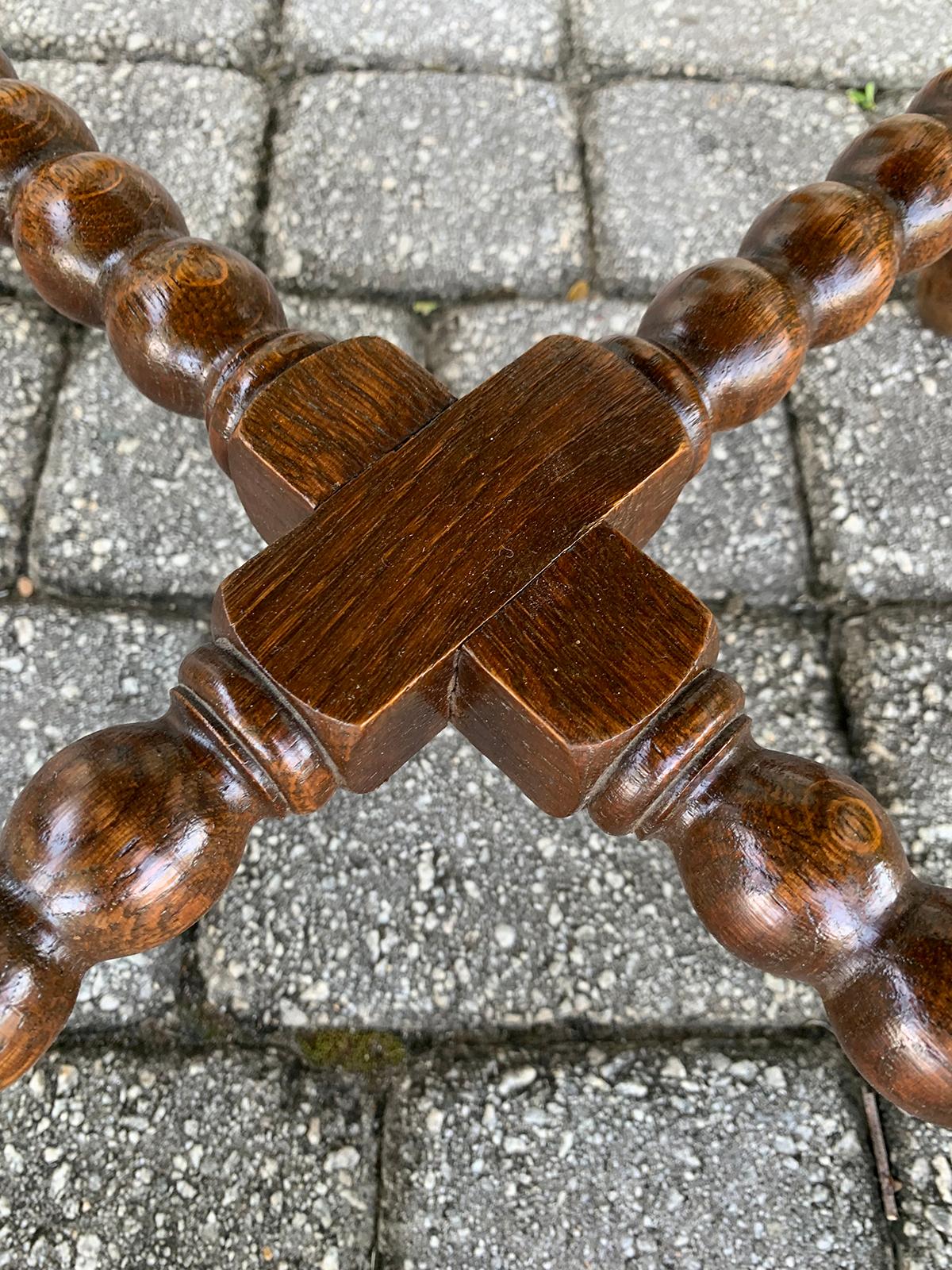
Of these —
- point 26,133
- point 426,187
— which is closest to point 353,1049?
point 26,133

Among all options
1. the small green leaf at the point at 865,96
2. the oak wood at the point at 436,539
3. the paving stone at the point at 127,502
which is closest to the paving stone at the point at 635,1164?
the oak wood at the point at 436,539

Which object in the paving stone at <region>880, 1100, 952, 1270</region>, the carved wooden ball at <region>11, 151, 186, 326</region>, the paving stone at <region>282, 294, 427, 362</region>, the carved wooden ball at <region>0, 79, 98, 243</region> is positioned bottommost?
the paving stone at <region>880, 1100, 952, 1270</region>

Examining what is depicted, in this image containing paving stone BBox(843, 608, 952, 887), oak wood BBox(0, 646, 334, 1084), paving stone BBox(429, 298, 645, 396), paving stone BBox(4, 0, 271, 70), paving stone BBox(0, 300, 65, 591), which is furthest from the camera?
paving stone BBox(4, 0, 271, 70)

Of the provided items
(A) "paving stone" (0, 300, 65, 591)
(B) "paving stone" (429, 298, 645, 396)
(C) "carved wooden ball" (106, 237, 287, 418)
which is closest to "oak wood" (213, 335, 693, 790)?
(C) "carved wooden ball" (106, 237, 287, 418)

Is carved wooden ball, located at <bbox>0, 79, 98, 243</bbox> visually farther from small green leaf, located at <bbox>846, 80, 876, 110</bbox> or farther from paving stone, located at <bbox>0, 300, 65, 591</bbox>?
small green leaf, located at <bbox>846, 80, 876, 110</bbox>

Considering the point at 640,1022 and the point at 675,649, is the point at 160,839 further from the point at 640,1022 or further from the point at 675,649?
the point at 640,1022

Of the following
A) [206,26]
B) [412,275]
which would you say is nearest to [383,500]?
[412,275]
